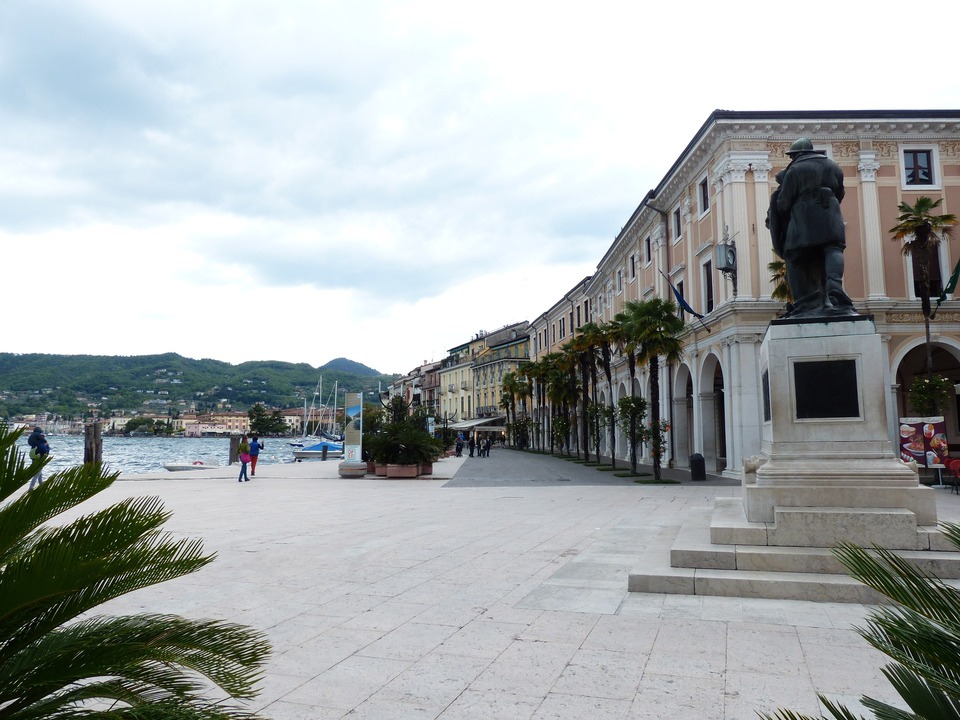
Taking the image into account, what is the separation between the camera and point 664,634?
5492mm

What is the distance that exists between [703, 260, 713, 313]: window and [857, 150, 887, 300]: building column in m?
5.98

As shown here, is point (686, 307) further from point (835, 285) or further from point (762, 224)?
point (835, 285)

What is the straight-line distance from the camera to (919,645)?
1.94m

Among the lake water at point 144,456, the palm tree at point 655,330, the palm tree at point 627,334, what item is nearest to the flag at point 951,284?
the palm tree at point 655,330

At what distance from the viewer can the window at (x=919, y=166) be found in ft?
92.1

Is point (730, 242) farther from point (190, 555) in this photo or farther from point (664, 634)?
point (190, 555)

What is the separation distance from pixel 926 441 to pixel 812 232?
15.5 m

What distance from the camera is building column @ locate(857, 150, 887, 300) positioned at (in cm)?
2736

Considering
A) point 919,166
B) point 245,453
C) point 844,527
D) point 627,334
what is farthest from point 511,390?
point 844,527

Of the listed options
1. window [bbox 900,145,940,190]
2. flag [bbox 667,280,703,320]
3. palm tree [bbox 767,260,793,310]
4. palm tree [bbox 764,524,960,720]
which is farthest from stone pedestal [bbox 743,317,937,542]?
window [bbox 900,145,940,190]

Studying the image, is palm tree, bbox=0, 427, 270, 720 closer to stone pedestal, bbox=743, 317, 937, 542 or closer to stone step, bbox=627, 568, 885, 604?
stone step, bbox=627, 568, 885, 604

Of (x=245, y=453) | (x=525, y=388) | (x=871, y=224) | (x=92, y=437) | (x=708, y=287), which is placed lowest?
(x=245, y=453)

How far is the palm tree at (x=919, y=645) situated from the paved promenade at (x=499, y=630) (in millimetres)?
2168

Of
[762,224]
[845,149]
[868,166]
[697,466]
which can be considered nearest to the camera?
[697,466]
